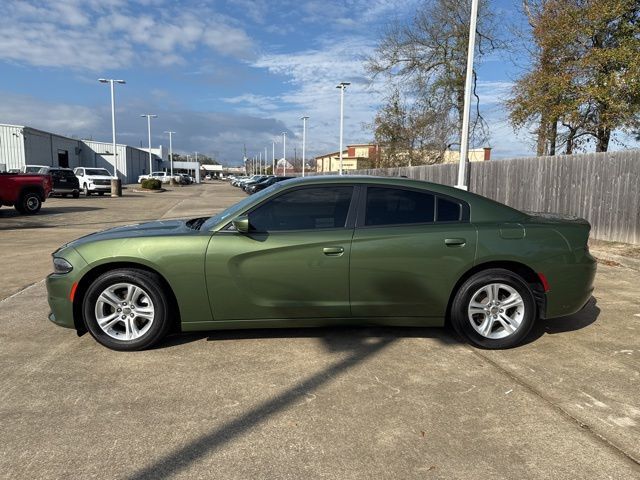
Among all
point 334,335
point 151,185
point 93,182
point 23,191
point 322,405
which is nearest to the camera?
point 322,405

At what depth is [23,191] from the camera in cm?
1627

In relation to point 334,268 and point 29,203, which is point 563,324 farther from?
point 29,203

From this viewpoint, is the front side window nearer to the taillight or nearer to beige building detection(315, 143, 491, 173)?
the taillight

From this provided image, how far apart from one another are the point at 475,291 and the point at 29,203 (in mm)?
17105

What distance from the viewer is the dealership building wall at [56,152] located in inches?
1700

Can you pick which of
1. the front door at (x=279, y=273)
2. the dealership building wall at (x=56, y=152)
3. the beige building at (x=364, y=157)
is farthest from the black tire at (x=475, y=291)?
the beige building at (x=364, y=157)

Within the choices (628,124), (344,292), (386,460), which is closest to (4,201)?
(344,292)

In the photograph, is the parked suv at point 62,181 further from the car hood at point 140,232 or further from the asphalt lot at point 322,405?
the car hood at point 140,232

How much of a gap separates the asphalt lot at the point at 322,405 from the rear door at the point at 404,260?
438 millimetres

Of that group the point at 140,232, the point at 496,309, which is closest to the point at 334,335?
the point at 496,309

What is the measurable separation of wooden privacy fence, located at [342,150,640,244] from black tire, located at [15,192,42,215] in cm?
1572

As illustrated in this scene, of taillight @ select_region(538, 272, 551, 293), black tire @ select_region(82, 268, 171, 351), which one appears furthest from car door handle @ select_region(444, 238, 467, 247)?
black tire @ select_region(82, 268, 171, 351)

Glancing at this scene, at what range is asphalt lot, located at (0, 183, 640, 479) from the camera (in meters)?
2.62

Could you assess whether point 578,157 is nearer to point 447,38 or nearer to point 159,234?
point 159,234
